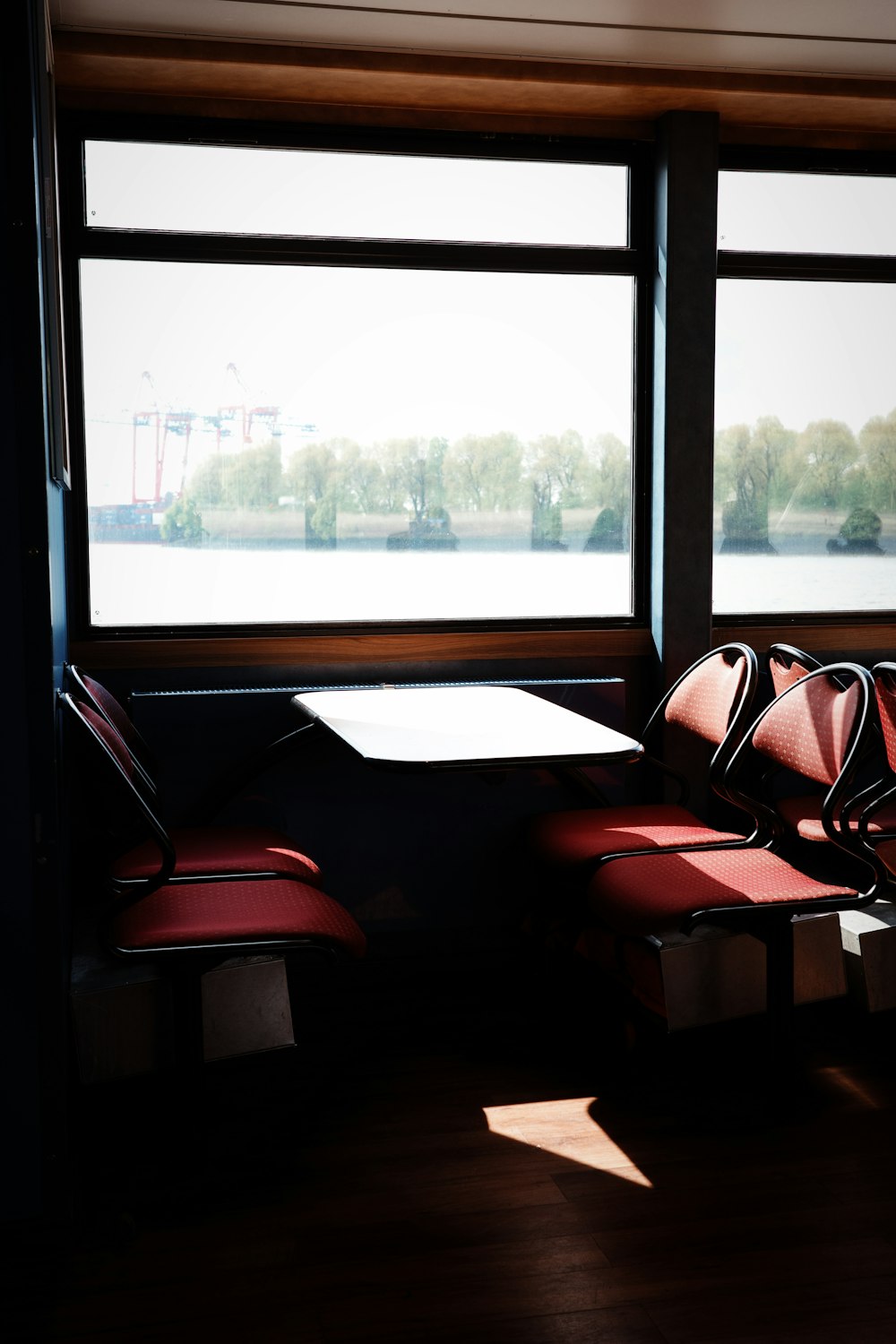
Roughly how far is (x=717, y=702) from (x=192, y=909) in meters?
1.59

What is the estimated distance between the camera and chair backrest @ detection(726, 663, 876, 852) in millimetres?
2760

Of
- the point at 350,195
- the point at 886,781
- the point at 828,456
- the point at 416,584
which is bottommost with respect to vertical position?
the point at 886,781

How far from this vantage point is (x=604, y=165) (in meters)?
3.84

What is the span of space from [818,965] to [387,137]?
2710 mm

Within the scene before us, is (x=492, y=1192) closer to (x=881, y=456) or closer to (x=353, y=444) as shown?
(x=353, y=444)

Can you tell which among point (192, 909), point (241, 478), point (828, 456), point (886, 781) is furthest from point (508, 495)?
point (192, 909)

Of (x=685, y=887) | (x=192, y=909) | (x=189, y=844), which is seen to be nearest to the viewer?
(x=192, y=909)

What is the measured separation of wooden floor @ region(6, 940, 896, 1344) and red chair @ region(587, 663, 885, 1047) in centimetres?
32

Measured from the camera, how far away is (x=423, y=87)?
11.3ft

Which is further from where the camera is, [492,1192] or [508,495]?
[508,495]

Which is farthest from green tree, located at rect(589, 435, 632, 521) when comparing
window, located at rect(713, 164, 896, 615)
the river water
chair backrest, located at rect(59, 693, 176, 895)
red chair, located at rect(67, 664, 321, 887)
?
chair backrest, located at rect(59, 693, 176, 895)

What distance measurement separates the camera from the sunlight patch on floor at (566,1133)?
8.09 feet

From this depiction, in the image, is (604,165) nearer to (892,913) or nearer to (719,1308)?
(892,913)

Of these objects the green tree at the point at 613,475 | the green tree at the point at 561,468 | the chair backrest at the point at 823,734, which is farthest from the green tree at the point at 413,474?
the chair backrest at the point at 823,734
